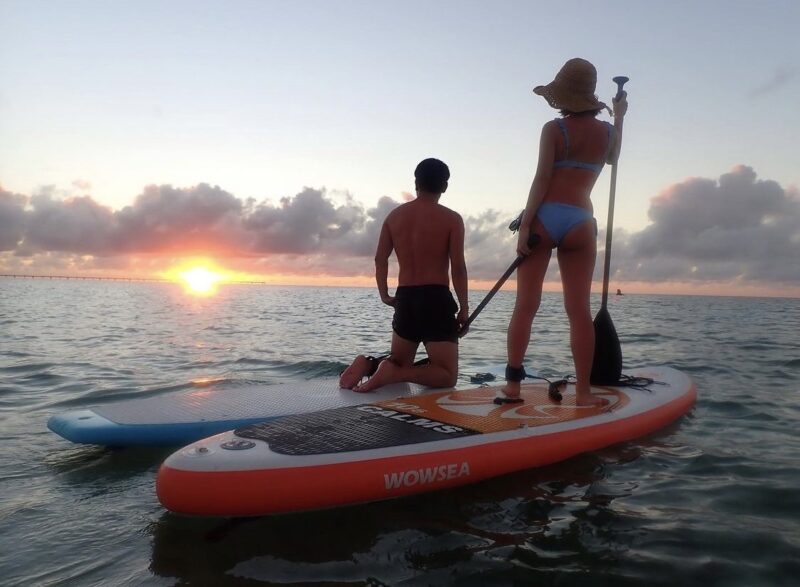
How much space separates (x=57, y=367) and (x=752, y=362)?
10469mm

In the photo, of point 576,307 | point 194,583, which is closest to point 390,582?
point 194,583

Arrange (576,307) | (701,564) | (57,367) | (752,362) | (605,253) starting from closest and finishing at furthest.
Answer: (701,564), (576,307), (605,253), (57,367), (752,362)

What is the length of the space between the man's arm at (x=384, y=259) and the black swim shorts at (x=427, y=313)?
23 centimetres

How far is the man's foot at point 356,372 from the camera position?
5.20 m

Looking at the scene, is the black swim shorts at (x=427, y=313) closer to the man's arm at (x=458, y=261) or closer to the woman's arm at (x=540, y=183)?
the man's arm at (x=458, y=261)

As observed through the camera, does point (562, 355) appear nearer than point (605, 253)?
No

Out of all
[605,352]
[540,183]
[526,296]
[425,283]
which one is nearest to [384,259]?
[425,283]

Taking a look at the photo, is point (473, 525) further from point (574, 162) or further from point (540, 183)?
point (574, 162)

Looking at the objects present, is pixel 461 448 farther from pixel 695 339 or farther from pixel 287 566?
pixel 695 339

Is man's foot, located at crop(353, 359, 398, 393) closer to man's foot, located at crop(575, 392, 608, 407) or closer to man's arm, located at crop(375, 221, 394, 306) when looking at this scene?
man's arm, located at crop(375, 221, 394, 306)

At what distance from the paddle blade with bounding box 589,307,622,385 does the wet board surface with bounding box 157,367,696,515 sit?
2.12ft

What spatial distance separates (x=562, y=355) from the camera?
10.7 metres

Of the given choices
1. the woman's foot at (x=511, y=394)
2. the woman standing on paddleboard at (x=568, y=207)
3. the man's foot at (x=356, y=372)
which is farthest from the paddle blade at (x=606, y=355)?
the man's foot at (x=356, y=372)

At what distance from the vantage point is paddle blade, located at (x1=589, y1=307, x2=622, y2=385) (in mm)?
5516
